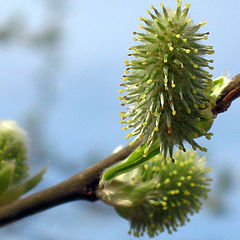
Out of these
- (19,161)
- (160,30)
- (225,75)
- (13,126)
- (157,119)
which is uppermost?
(13,126)

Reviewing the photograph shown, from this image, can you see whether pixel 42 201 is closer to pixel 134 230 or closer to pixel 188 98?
pixel 134 230

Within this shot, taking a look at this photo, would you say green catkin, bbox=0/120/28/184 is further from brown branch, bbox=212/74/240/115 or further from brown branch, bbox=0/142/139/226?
brown branch, bbox=212/74/240/115

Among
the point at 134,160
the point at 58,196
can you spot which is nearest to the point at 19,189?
the point at 58,196

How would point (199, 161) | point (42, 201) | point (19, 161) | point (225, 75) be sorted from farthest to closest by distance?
point (199, 161), point (19, 161), point (42, 201), point (225, 75)

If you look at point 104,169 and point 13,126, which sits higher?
point 13,126

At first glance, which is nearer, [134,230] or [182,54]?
[182,54]

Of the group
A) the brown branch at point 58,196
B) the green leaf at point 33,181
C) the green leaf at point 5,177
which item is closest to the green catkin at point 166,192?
the brown branch at point 58,196

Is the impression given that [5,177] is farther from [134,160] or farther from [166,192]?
[166,192]

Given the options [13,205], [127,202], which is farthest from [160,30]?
[13,205]
